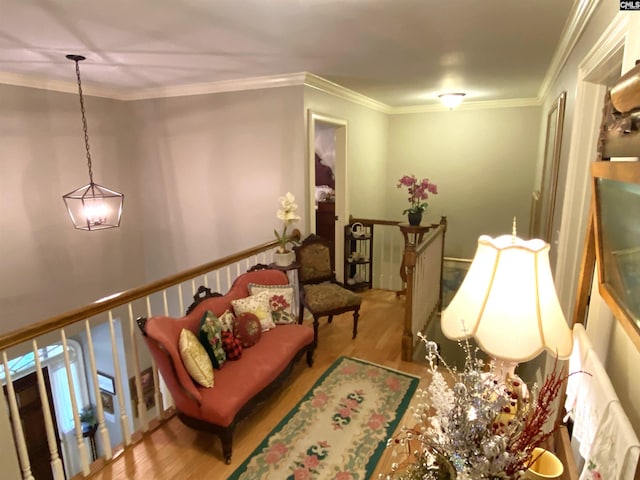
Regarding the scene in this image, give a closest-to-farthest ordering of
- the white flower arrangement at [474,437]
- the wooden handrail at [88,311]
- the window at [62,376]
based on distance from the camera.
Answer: the white flower arrangement at [474,437] → the wooden handrail at [88,311] → the window at [62,376]

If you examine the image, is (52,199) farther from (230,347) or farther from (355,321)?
(355,321)

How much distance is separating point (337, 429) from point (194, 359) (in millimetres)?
1045

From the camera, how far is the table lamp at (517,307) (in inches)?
49.8

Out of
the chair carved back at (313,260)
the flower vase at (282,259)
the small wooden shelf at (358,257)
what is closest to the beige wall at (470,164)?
the small wooden shelf at (358,257)

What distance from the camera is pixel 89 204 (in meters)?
3.64

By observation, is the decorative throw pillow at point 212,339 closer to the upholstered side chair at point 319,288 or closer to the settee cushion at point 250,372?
the settee cushion at point 250,372

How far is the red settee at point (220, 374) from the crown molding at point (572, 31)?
2685 mm

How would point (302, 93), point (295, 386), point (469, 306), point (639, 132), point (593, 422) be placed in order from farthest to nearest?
1. point (302, 93)
2. point (295, 386)
3. point (469, 306)
4. point (593, 422)
5. point (639, 132)

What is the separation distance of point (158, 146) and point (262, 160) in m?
1.52

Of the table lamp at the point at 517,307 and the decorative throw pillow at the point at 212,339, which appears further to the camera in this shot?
the decorative throw pillow at the point at 212,339

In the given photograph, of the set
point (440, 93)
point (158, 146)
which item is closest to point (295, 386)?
point (158, 146)

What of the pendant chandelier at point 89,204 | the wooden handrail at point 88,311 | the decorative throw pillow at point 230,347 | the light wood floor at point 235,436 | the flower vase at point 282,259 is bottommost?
the light wood floor at point 235,436

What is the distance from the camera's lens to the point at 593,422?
1054 millimetres

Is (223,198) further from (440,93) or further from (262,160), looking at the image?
(440,93)
